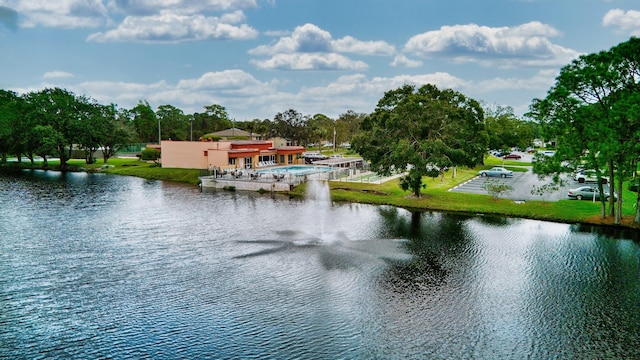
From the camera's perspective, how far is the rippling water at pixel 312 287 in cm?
1556

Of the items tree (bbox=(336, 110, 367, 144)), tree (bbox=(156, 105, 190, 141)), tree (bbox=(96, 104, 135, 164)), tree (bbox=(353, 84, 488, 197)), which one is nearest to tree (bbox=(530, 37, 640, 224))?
tree (bbox=(353, 84, 488, 197))

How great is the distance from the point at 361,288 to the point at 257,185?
31.6 meters

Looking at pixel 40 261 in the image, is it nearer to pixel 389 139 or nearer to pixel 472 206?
pixel 389 139

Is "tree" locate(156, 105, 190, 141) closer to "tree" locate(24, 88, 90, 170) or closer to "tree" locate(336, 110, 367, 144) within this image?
"tree" locate(24, 88, 90, 170)

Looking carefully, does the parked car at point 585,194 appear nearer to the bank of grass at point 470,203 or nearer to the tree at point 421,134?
the bank of grass at point 470,203

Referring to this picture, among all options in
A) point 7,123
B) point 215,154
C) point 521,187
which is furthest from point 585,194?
point 7,123

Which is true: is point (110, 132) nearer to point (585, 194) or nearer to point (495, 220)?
point (495, 220)

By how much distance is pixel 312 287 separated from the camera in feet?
66.9

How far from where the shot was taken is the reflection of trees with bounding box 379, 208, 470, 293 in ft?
70.7

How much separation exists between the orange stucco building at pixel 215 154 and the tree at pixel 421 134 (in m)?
23.2

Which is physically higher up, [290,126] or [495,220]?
[290,126]

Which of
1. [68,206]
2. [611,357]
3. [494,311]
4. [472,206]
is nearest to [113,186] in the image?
[68,206]

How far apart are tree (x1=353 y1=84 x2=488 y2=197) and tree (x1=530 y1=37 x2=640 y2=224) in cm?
882

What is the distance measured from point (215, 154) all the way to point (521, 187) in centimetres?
3829
